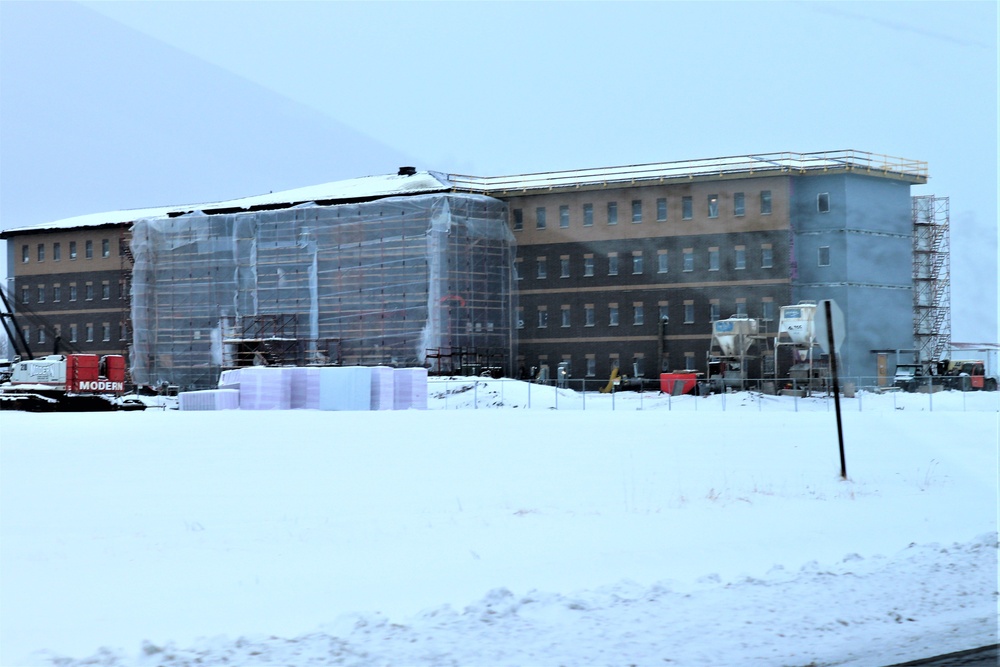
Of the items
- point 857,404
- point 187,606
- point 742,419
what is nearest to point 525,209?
point 857,404

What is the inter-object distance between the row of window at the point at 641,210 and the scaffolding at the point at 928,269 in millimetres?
14008

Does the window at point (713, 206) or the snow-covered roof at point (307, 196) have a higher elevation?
the snow-covered roof at point (307, 196)

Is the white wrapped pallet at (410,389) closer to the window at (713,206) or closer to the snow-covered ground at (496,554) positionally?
the snow-covered ground at (496,554)

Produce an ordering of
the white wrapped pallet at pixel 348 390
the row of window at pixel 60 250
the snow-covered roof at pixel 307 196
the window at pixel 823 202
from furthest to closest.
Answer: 1. the row of window at pixel 60 250
2. the snow-covered roof at pixel 307 196
3. the window at pixel 823 202
4. the white wrapped pallet at pixel 348 390

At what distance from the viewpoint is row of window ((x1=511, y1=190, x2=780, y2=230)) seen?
6681 centimetres

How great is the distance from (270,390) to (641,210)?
30058mm

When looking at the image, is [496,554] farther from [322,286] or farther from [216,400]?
[322,286]

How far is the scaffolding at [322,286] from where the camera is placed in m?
66.4

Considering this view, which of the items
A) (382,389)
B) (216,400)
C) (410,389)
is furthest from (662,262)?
(216,400)

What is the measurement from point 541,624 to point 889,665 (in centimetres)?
269

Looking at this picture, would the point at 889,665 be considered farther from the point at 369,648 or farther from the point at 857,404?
the point at 857,404

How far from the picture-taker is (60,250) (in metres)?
86.2

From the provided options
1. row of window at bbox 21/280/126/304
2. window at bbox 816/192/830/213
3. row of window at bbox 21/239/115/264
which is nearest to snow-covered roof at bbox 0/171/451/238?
row of window at bbox 21/239/115/264

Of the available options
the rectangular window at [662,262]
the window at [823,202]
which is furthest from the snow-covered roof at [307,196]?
the window at [823,202]
